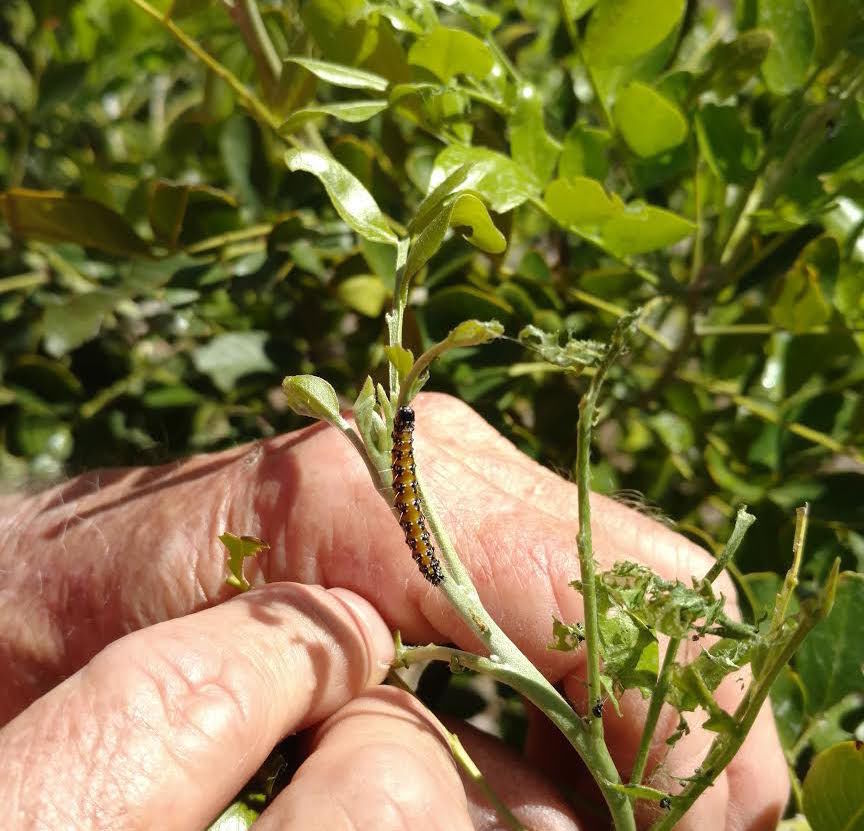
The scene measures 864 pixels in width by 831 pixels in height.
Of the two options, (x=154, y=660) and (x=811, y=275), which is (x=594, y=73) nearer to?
(x=811, y=275)

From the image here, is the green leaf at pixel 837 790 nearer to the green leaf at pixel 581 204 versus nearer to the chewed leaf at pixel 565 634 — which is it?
the chewed leaf at pixel 565 634

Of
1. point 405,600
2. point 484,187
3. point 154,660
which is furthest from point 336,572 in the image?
point 484,187

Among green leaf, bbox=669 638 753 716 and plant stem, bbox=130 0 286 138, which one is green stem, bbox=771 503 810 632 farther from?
plant stem, bbox=130 0 286 138

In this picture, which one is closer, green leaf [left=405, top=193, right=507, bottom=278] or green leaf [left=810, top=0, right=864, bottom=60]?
green leaf [left=405, top=193, right=507, bottom=278]

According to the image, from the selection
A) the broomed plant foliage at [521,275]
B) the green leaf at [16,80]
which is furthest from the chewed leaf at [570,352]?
the green leaf at [16,80]

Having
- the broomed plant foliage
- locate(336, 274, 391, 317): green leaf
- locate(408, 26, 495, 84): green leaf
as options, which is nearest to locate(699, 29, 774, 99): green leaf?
the broomed plant foliage

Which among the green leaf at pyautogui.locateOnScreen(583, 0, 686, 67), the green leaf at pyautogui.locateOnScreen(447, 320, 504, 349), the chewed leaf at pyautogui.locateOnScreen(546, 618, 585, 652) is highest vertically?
the green leaf at pyautogui.locateOnScreen(583, 0, 686, 67)
